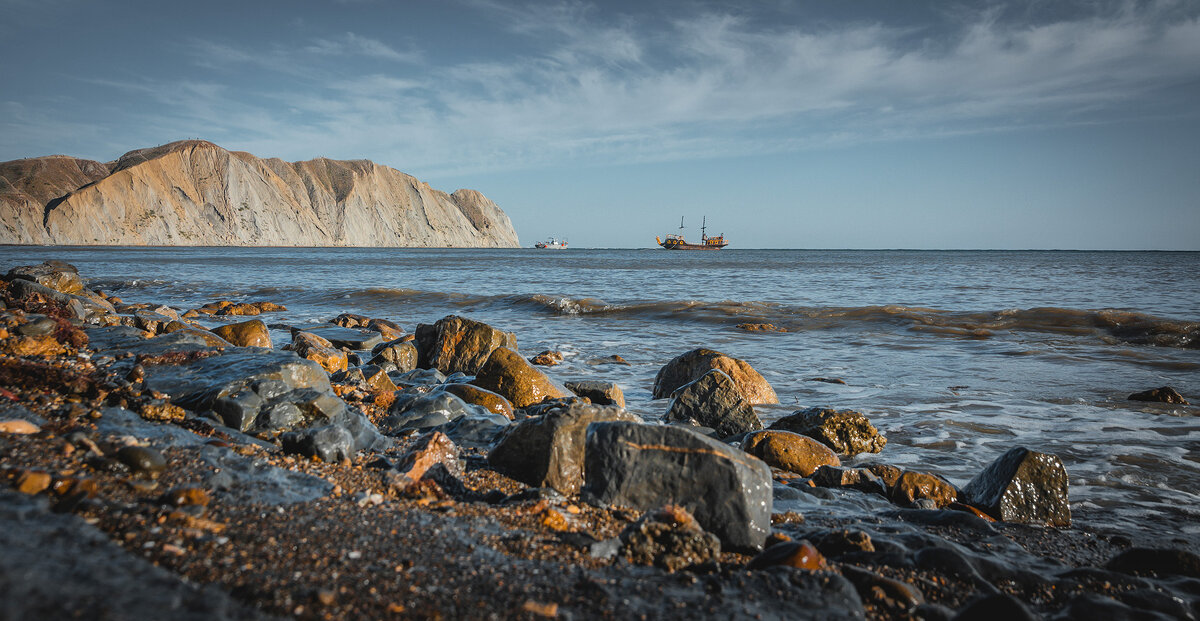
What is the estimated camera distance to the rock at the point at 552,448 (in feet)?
10.4

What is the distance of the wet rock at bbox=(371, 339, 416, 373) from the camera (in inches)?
292

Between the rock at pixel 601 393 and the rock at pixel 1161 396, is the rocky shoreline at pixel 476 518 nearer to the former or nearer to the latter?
the rock at pixel 601 393

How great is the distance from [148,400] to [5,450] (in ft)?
4.88

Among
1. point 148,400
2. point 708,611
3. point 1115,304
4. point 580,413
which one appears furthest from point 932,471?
point 1115,304

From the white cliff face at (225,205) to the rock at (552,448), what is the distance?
3712 inches

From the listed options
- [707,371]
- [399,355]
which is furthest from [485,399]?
[399,355]

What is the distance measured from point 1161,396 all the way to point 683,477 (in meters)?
6.32

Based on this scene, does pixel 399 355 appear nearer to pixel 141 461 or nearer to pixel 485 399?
pixel 485 399

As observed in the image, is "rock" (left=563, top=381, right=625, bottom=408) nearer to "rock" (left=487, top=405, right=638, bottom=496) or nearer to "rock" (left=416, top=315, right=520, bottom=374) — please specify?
"rock" (left=416, top=315, right=520, bottom=374)

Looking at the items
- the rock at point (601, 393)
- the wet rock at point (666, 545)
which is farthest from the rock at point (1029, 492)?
the rock at point (601, 393)

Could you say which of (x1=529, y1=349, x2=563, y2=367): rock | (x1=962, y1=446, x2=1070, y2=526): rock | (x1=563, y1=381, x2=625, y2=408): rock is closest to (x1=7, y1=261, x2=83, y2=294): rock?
(x1=529, y1=349, x2=563, y2=367): rock

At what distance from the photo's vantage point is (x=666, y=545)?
233 cm

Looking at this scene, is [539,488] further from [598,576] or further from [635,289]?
[635,289]

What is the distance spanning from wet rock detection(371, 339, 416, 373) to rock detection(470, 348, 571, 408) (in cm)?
190
